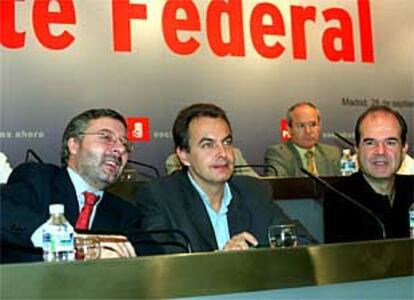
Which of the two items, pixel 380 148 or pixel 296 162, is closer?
pixel 380 148

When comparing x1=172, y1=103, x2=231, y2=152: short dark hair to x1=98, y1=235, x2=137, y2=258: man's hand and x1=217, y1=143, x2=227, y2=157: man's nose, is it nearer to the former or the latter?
x1=217, y1=143, x2=227, y2=157: man's nose

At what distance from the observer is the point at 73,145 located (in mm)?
2275

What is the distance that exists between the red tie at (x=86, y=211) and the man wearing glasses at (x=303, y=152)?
2151mm

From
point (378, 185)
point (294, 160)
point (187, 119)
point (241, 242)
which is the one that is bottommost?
point (241, 242)

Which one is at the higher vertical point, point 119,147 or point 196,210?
point 119,147

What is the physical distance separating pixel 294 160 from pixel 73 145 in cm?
223

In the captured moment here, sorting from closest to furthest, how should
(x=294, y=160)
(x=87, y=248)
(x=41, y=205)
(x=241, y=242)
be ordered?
(x=87, y=248)
(x=241, y=242)
(x=41, y=205)
(x=294, y=160)

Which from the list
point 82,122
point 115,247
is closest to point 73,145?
point 82,122

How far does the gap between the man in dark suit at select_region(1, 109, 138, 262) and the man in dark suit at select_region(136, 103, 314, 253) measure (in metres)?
0.10

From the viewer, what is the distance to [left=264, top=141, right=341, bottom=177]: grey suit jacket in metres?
4.26

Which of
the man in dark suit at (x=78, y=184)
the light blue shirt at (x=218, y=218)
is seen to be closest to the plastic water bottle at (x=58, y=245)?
the man in dark suit at (x=78, y=184)

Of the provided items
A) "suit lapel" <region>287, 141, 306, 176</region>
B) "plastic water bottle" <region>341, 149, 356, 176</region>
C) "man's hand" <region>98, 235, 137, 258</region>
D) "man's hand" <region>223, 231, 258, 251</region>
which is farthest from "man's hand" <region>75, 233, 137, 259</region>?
"suit lapel" <region>287, 141, 306, 176</region>

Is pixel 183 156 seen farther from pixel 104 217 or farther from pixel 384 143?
pixel 384 143

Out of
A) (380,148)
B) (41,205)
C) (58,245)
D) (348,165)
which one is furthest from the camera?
(348,165)
